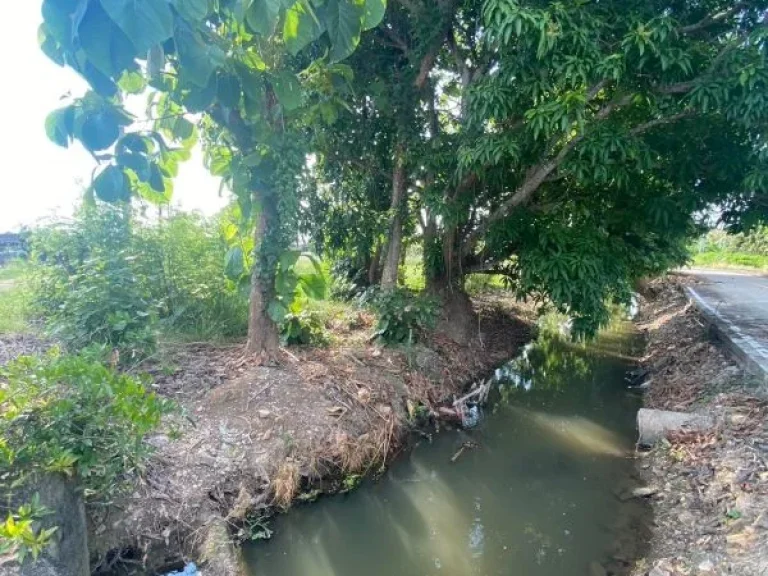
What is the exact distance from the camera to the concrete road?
18.4 feet

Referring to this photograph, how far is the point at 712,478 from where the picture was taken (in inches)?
148

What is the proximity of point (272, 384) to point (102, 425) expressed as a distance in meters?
2.28

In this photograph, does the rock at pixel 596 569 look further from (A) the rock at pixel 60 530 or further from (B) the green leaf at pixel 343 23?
(B) the green leaf at pixel 343 23

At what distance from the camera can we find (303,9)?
1.66 meters

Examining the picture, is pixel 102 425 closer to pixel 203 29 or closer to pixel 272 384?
A: pixel 203 29

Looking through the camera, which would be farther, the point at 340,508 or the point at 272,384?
the point at 272,384

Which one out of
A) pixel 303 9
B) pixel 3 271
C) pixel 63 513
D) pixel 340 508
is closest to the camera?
pixel 303 9

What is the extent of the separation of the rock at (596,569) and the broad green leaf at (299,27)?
3.50 m

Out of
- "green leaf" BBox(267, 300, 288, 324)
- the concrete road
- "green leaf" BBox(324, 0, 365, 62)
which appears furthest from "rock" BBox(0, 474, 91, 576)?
the concrete road

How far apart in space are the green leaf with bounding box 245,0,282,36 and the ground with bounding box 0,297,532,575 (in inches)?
79.7

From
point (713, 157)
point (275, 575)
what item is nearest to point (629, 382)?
point (713, 157)

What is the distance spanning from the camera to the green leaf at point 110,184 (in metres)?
1.73

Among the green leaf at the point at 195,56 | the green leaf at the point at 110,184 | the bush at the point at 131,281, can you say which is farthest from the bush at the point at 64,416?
the green leaf at the point at 195,56

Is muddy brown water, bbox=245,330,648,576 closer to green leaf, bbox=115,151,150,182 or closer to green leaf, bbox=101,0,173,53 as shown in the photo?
green leaf, bbox=115,151,150,182
